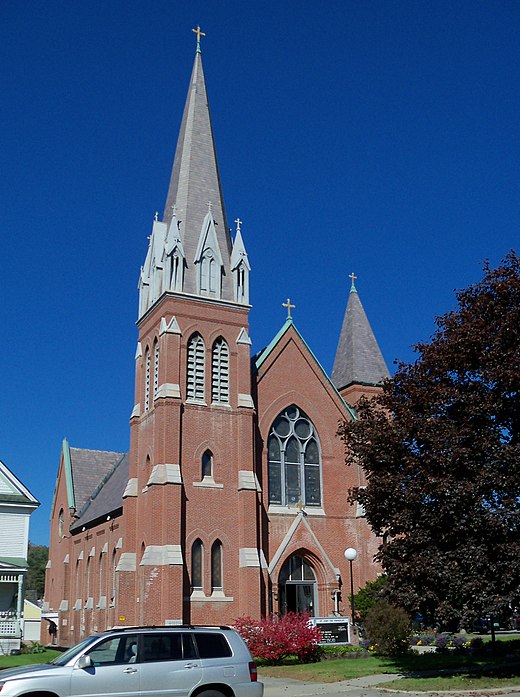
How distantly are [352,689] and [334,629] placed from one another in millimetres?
11673

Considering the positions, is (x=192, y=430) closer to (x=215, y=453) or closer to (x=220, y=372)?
(x=215, y=453)

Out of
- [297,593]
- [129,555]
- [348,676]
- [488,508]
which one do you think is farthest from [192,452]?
[488,508]

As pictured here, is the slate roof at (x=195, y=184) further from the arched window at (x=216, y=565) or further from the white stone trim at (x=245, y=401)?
the arched window at (x=216, y=565)

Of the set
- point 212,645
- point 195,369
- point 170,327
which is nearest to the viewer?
point 212,645

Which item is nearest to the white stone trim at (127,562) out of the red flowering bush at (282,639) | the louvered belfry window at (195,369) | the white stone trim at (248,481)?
the white stone trim at (248,481)

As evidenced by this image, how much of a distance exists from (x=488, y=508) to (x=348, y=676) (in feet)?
22.2

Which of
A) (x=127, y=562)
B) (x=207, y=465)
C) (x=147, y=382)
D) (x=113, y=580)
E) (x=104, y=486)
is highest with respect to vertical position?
(x=147, y=382)

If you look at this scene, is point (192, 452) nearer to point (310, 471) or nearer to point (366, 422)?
point (310, 471)

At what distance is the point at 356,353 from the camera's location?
149 ft

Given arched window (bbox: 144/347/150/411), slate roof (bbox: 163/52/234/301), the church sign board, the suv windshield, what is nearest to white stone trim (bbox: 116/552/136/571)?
arched window (bbox: 144/347/150/411)

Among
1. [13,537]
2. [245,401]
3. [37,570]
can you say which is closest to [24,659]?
[13,537]

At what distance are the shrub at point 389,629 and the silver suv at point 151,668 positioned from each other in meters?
14.0

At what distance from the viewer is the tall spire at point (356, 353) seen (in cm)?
4462

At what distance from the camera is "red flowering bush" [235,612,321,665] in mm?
26938
